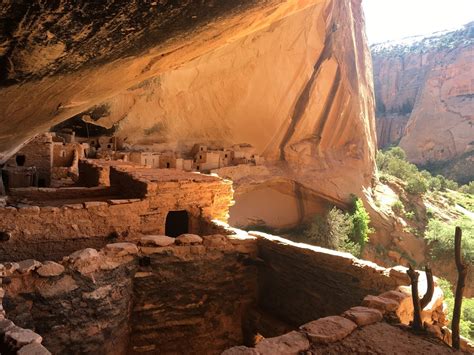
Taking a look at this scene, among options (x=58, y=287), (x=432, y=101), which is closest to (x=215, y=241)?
(x=58, y=287)

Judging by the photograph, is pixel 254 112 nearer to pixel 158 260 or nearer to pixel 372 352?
pixel 158 260

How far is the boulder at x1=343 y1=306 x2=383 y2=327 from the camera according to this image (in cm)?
289

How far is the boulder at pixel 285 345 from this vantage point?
7.90 feet

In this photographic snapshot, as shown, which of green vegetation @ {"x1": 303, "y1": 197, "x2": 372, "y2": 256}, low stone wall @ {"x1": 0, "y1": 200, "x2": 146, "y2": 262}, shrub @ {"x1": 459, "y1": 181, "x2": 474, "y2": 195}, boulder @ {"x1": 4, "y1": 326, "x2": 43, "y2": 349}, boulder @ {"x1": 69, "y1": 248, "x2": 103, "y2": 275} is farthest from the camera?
shrub @ {"x1": 459, "y1": 181, "x2": 474, "y2": 195}

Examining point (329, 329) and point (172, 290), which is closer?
point (329, 329)

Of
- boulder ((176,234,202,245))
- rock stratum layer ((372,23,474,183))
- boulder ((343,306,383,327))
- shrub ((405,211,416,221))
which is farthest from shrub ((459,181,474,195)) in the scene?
boulder ((343,306,383,327))

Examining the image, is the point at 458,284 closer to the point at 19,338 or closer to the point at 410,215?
the point at 19,338

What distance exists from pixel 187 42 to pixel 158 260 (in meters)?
2.67

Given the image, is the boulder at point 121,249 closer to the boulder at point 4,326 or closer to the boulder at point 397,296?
the boulder at point 4,326

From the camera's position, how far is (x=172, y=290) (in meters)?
4.13

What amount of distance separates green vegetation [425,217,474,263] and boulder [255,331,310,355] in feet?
61.0

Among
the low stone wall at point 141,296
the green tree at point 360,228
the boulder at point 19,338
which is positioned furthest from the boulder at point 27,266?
the green tree at point 360,228

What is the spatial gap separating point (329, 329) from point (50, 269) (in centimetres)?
240

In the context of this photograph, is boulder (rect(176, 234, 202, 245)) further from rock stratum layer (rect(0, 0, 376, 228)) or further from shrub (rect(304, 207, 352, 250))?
shrub (rect(304, 207, 352, 250))
